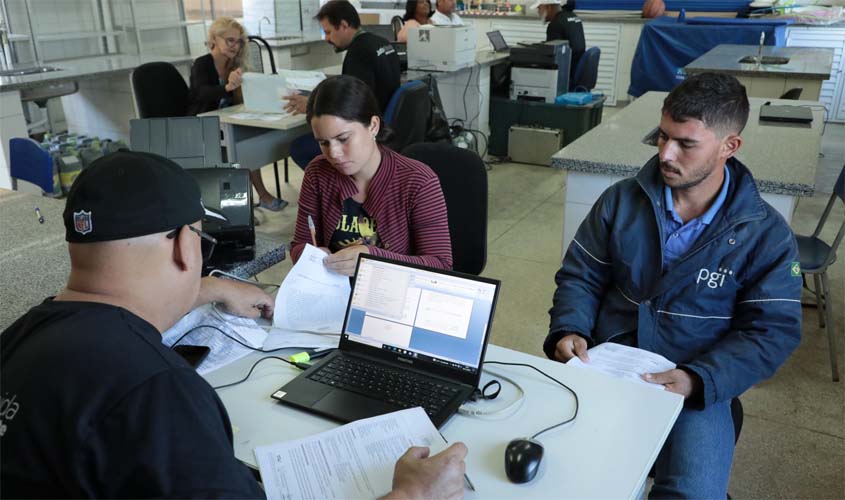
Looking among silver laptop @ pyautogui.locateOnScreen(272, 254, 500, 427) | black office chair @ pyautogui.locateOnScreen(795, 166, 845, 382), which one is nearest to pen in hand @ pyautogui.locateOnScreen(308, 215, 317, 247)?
silver laptop @ pyautogui.locateOnScreen(272, 254, 500, 427)

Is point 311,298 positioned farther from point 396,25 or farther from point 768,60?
point 396,25

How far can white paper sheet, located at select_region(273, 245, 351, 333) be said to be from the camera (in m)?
1.45

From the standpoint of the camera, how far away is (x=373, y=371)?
4.10ft

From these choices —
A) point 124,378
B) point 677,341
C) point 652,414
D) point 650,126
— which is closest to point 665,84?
point 650,126

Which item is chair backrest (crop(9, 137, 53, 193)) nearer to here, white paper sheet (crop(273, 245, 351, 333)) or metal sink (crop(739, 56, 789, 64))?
white paper sheet (crop(273, 245, 351, 333))

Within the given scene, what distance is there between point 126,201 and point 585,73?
218 inches

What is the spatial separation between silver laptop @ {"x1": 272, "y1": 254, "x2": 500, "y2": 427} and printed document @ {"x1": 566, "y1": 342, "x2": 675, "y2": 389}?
303 mm

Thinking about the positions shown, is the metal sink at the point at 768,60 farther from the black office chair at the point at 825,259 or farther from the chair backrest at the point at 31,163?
the chair backrest at the point at 31,163

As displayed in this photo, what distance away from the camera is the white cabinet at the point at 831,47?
20.2ft

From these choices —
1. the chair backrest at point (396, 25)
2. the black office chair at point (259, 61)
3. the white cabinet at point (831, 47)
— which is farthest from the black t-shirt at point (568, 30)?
the black office chair at point (259, 61)

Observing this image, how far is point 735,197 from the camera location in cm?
→ 151

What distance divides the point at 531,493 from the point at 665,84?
6.35 meters

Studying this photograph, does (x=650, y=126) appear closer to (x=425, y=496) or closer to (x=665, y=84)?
(x=425, y=496)

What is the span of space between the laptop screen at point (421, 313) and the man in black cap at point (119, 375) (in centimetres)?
32
